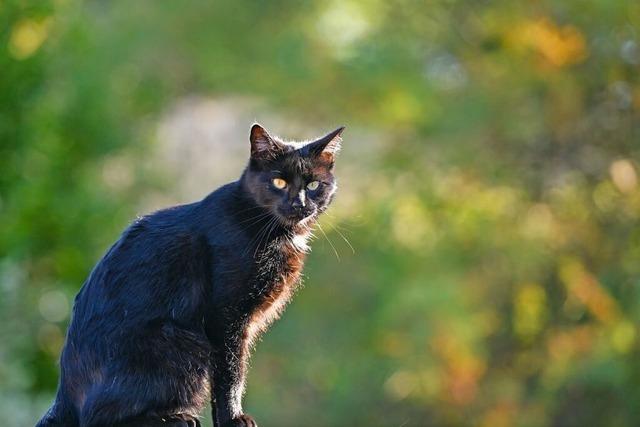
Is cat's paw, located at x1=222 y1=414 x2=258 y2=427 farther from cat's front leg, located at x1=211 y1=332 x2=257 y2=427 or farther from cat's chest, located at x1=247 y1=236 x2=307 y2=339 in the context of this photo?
cat's chest, located at x1=247 y1=236 x2=307 y2=339

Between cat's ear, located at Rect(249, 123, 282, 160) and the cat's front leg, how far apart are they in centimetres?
74

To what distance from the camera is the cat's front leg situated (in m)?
4.07

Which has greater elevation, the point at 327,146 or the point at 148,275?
the point at 327,146

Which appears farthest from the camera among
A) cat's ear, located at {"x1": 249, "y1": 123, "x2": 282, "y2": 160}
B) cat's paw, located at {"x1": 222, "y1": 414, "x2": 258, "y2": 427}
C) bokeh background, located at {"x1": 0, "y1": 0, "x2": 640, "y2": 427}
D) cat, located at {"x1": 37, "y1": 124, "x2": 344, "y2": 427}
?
bokeh background, located at {"x1": 0, "y1": 0, "x2": 640, "y2": 427}

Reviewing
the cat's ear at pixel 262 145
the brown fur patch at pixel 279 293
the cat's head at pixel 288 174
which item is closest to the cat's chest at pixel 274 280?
the brown fur patch at pixel 279 293

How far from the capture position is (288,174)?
4410 mm

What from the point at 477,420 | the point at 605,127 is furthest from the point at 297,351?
the point at 605,127

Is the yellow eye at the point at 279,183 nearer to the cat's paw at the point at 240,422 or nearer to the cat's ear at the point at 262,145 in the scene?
the cat's ear at the point at 262,145

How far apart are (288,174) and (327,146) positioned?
0.65 feet

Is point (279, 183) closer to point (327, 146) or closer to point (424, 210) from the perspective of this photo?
point (327, 146)

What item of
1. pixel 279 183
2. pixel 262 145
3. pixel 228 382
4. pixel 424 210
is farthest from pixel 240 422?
pixel 424 210

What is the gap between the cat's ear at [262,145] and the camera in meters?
4.30

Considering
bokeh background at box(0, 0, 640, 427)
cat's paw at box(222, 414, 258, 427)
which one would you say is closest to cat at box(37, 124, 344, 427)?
cat's paw at box(222, 414, 258, 427)

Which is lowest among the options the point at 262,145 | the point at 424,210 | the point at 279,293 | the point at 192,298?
the point at 192,298
